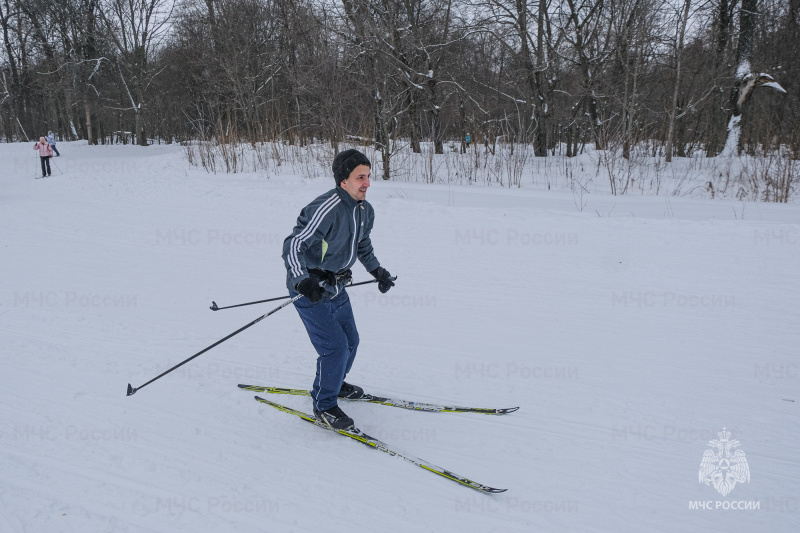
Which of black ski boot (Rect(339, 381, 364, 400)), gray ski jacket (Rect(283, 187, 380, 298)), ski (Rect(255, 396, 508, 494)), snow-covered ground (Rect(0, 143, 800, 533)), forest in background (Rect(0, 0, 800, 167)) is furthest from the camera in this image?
forest in background (Rect(0, 0, 800, 167))

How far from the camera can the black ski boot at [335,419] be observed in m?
3.10

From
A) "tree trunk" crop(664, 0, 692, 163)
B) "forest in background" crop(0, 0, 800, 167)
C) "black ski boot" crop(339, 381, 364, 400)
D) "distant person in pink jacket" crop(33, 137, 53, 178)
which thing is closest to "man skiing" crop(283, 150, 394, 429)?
"black ski boot" crop(339, 381, 364, 400)

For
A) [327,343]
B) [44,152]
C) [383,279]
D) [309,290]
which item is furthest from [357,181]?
[44,152]

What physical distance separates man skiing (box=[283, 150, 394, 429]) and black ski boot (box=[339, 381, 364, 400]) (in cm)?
36

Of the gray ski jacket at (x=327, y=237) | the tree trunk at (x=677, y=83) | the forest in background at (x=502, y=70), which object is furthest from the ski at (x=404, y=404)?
the tree trunk at (x=677, y=83)

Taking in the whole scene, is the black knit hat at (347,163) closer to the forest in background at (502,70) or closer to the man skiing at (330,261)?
the man skiing at (330,261)

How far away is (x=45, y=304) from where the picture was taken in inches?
210

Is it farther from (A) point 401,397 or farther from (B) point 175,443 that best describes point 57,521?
(A) point 401,397

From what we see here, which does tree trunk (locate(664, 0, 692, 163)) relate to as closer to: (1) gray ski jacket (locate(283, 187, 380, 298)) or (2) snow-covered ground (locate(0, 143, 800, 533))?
(2) snow-covered ground (locate(0, 143, 800, 533))

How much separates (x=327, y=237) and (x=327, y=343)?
26.7 inches

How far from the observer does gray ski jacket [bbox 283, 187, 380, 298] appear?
288 cm

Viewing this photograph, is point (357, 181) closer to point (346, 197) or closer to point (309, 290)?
point (346, 197)

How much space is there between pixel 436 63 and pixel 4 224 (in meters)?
13.7

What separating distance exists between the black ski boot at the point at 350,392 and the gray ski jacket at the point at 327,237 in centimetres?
83
